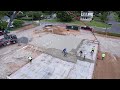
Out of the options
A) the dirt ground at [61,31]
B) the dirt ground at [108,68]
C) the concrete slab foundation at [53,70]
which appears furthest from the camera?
the dirt ground at [61,31]

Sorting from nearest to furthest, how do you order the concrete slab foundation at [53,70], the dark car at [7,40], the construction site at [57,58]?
the concrete slab foundation at [53,70]
the construction site at [57,58]
the dark car at [7,40]

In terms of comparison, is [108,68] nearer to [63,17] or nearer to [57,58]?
[57,58]

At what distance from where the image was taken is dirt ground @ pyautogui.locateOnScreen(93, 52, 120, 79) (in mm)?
9149

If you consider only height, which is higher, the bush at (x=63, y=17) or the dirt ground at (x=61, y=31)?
the bush at (x=63, y=17)

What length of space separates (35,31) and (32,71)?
8829 millimetres

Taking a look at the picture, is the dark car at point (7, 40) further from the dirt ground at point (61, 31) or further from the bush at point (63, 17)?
the bush at point (63, 17)

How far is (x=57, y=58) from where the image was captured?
35.2ft

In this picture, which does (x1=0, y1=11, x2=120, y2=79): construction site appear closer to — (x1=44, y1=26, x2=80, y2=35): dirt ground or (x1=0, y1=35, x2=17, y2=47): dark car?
(x1=0, y1=35, x2=17, y2=47): dark car

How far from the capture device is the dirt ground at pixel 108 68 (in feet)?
30.0

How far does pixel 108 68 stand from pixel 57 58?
3052mm

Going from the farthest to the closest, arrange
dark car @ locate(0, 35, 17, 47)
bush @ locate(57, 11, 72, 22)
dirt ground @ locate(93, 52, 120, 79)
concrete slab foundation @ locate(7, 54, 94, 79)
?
bush @ locate(57, 11, 72, 22) < dark car @ locate(0, 35, 17, 47) < dirt ground @ locate(93, 52, 120, 79) < concrete slab foundation @ locate(7, 54, 94, 79)

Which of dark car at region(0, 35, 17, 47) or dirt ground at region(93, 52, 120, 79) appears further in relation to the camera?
dark car at region(0, 35, 17, 47)

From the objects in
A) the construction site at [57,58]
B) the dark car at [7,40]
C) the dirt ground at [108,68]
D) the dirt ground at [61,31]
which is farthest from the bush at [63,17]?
the dirt ground at [108,68]

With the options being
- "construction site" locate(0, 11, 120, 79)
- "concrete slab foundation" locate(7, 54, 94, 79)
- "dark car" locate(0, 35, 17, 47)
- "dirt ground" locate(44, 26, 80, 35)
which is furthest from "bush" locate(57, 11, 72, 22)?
"concrete slab foundation" locate(7, 54, 94, 79)
